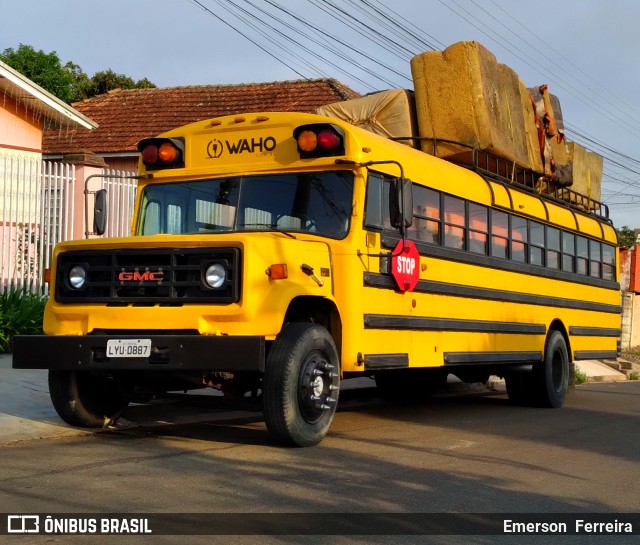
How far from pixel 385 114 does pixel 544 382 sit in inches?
161

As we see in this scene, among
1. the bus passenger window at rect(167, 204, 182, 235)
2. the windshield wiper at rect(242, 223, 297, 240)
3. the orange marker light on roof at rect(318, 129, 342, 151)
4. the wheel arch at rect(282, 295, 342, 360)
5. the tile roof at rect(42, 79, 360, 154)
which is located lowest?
the wheel arch at rect(282, 295, 342, 360)

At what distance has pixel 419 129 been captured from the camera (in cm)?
1114

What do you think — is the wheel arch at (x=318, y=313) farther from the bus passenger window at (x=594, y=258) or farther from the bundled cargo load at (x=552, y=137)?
the bus passenger window at (x=594, y=258)

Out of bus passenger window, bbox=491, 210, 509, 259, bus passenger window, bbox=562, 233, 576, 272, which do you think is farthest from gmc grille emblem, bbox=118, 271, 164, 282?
bus passenger window, bbox=562, 233, 576, 272

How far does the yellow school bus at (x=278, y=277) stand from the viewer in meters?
7.63

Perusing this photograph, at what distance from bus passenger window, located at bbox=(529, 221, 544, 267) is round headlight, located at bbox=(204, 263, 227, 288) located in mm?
5846

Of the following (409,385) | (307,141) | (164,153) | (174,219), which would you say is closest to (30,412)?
(174,219)

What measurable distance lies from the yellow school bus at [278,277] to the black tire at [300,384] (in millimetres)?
14

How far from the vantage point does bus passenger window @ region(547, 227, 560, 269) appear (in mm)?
13023

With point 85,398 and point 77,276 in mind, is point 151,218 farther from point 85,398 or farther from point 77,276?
point 85,398

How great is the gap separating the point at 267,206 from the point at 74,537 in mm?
4269

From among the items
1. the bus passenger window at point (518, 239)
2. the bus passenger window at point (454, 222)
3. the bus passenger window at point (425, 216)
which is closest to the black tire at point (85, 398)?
the bus passenger window at point (425, 216)

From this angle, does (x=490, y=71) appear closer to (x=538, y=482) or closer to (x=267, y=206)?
(x=267, y=206)

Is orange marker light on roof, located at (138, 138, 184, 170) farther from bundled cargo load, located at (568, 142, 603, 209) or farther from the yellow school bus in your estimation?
→ bundled cargo load, located at (568, 142, 603, 209)
